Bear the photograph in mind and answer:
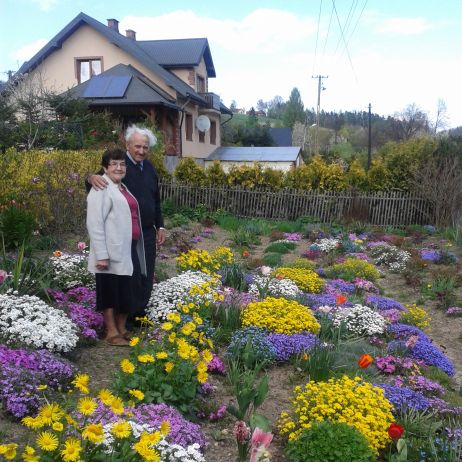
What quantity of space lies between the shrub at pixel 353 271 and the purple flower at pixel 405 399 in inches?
174

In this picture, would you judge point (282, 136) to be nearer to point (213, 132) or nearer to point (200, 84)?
point (213, 132)

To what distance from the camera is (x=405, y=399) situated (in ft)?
11.8

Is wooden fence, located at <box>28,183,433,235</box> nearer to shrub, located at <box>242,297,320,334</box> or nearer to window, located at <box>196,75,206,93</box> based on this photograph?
shrub, located at <box>242,297,320,334</box>

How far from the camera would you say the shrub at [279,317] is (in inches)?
Answer: 188

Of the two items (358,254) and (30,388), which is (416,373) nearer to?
(30,388)

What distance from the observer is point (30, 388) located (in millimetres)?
3064

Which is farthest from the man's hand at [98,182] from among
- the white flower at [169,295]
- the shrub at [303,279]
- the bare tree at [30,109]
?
the bare tree at [30,109]

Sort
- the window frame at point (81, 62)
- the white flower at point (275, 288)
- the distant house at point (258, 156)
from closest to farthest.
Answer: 1. the white flower at point (275, 288)
2. the window frame at point (81, 62)
3. the distant house at point (258, 156)

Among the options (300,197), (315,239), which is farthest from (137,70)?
(315,239)

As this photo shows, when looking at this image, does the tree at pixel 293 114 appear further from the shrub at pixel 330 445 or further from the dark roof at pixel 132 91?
the shrub at pixel 330 445

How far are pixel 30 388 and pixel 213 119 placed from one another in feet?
92.2

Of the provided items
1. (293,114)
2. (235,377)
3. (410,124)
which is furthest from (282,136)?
(235,377)

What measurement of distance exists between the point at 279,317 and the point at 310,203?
10146 mm

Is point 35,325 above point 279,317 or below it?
above
